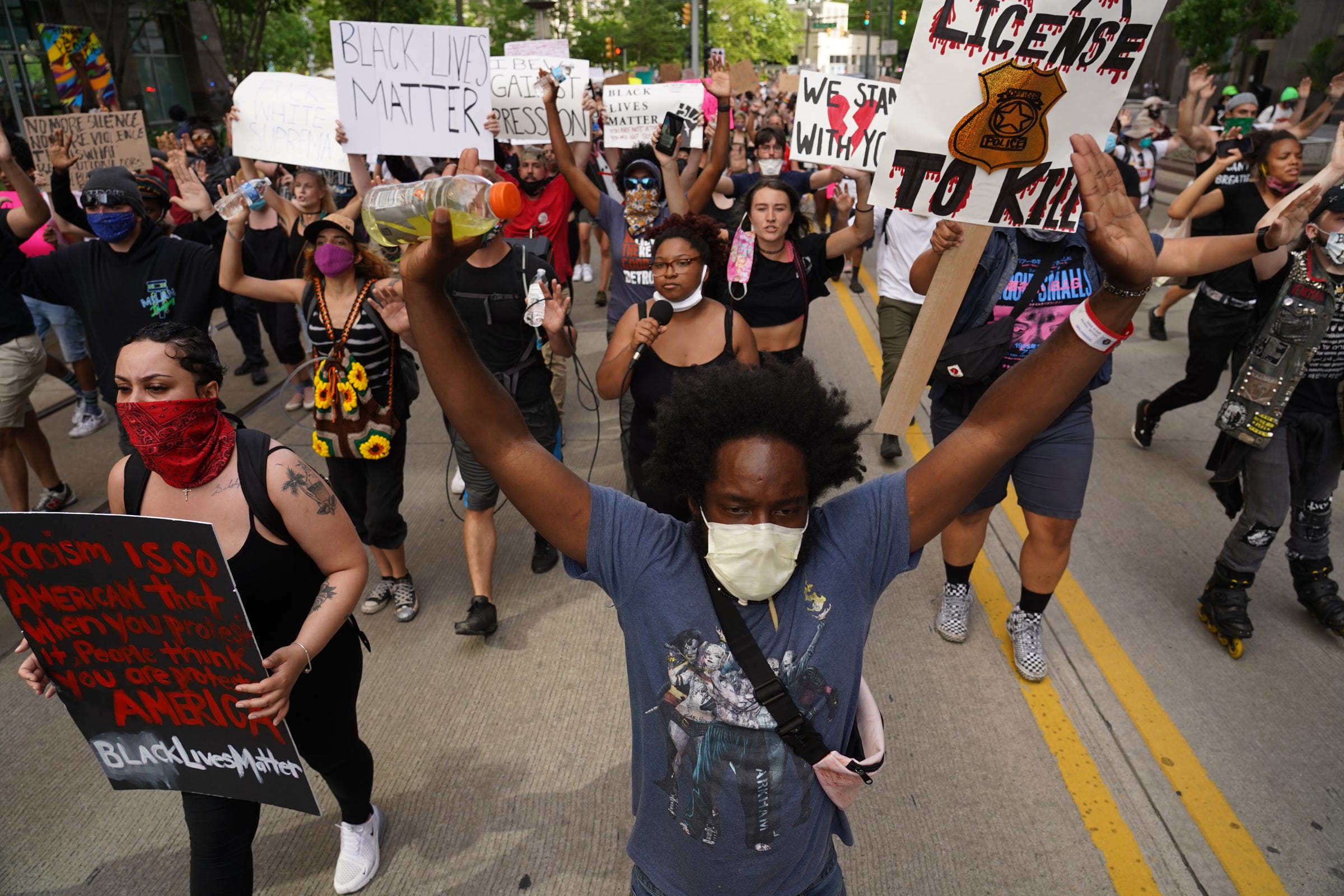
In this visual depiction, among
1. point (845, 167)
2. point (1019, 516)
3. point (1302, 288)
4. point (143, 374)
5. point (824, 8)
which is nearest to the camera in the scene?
point (143, 374)

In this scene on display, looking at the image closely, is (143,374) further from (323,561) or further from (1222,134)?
(1222,134)

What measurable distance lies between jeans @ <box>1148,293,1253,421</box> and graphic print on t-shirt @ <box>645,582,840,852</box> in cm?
478

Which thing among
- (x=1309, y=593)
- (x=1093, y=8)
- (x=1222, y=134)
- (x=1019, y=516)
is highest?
(x=1093, y=8)

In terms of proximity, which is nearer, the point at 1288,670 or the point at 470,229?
the point at 470,229

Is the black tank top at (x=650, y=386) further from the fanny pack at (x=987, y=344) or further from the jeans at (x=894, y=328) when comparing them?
the jeans at (x=894, y=328)

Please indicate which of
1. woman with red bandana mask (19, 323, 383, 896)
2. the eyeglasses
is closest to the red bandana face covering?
woman with red bandana mask (19, 323, 383, 896)

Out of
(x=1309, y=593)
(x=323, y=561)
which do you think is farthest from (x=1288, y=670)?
(x=323, y=561)

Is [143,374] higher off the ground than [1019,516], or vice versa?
[143,374]

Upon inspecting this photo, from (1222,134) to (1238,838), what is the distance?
11985mm

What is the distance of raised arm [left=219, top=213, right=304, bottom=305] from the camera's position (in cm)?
430

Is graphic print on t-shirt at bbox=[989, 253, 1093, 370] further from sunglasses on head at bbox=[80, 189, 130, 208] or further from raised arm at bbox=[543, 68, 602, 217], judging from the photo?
sunglasses on head at bbox=[80, 189, 130, 208]

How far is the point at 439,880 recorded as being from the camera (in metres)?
2.98

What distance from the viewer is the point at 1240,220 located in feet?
17.1

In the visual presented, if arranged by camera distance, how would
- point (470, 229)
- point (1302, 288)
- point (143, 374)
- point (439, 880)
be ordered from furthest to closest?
1. point (1302, 288)
2. point (439, 880)
3. point (143, 374)
4. point (470, 229)
